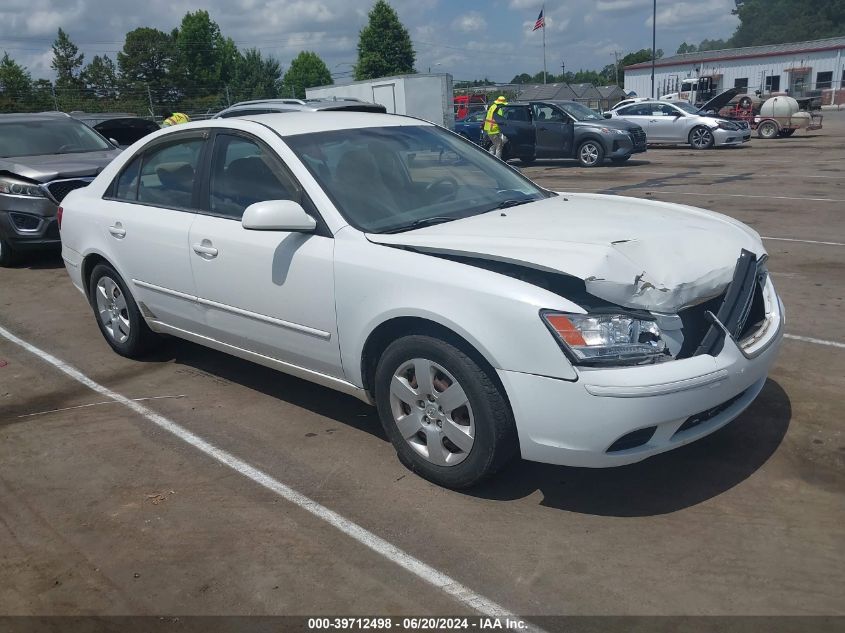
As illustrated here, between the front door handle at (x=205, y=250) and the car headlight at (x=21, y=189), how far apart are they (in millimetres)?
5500

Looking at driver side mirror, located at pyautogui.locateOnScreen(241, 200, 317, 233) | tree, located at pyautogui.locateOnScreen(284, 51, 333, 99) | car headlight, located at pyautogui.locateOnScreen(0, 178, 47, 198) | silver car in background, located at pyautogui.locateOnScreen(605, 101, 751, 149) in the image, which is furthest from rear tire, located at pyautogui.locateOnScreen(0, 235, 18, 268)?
tree, located at pyautogui.locateOnScreen(284, 51, 333, 99)

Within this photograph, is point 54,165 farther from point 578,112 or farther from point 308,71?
Result: point 308,71

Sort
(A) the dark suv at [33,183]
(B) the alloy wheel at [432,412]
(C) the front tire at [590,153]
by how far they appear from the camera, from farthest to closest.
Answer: (C) the front tire at [590,153] < (A) the dark suv at [33,183] < (B) the alloy wheel at [432,412]

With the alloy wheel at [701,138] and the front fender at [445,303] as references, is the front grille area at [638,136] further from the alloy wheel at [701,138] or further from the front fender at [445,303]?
the front fender at [445,303]

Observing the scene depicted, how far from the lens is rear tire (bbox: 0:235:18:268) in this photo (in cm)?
947

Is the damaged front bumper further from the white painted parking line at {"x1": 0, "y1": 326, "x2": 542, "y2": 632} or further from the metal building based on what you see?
the metal building

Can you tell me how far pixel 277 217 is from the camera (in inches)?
154

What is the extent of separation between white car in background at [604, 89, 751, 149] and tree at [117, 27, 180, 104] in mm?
64889

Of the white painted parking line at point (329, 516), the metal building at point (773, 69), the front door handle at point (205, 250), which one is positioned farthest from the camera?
the metal building at point (773, 69)

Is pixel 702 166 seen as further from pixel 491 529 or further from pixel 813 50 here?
pixel 813 50

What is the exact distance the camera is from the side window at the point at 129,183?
5.45m

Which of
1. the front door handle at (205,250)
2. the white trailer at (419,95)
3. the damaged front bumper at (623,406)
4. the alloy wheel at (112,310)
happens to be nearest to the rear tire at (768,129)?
the white trailer at (419,95)

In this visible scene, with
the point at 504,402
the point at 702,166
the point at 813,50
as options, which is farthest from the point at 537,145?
the point at 813,50

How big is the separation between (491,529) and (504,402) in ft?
1.85
